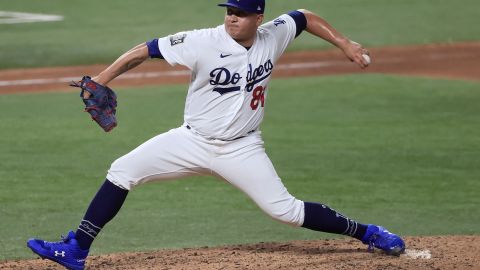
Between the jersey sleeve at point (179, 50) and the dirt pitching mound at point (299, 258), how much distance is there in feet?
4.46

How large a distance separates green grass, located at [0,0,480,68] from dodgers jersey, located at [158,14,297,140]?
10.5 meters

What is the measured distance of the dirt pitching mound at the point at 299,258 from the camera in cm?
647

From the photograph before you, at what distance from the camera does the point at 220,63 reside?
6020 millimetres

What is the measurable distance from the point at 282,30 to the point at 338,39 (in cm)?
37

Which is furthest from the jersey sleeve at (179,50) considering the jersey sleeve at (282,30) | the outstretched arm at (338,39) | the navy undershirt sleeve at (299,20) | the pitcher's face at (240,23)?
the outstretched arm at (338,39)

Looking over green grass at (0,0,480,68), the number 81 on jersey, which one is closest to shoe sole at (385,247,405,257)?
the number 81 on jersey

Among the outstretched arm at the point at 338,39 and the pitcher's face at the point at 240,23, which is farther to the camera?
the outstretched arm at the point at 338,39

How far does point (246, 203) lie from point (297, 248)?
1.92 m

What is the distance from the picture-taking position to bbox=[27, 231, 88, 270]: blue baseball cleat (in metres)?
6.17

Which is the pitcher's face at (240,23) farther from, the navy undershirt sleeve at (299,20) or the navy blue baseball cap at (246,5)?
the navy undershirt sleeve at (299,20)

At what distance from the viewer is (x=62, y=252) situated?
617cm

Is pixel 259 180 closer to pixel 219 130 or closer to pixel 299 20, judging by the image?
pixel 219 130

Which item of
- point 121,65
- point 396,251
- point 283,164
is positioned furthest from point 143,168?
point 283,164

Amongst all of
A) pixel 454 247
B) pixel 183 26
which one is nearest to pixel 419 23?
pixel 183 26
